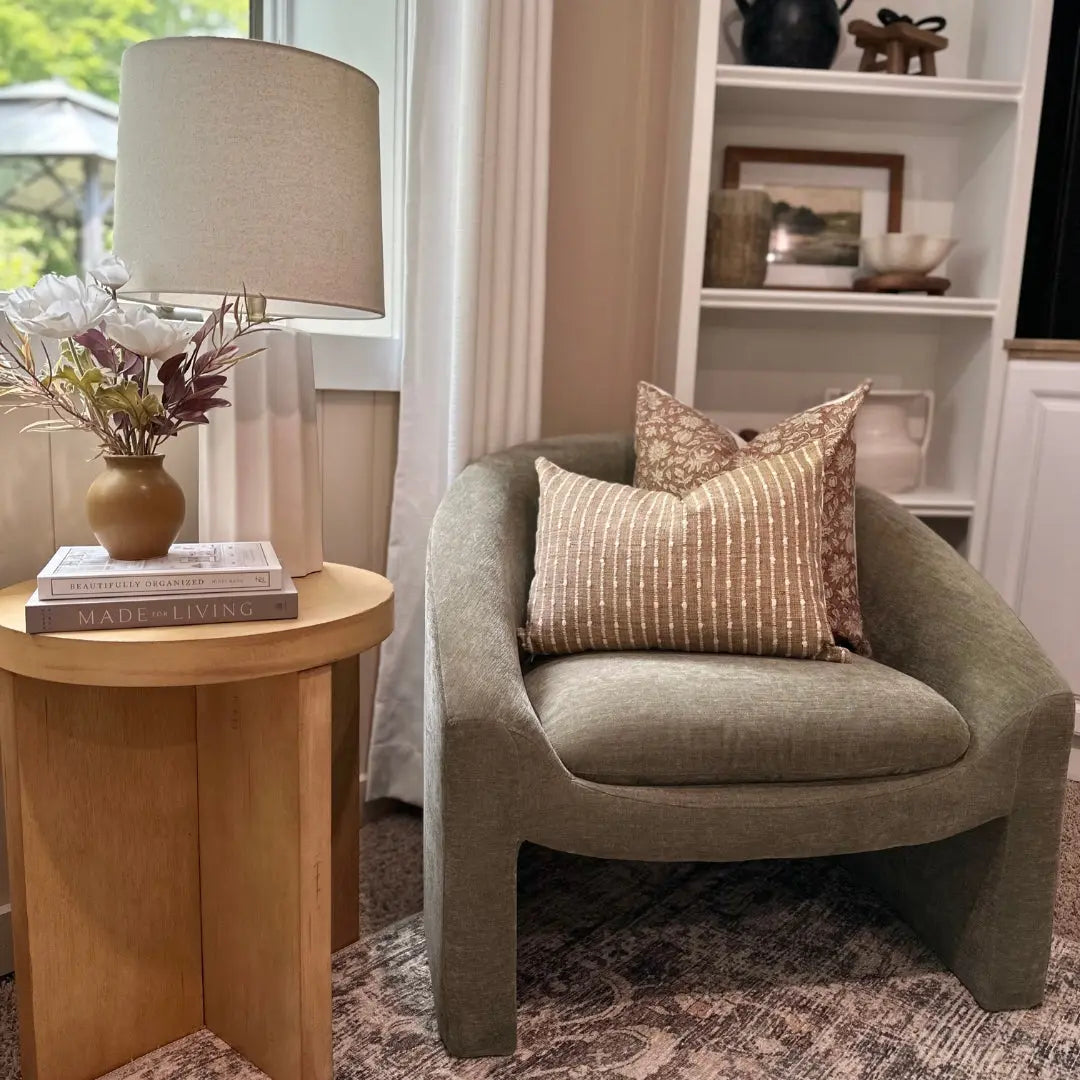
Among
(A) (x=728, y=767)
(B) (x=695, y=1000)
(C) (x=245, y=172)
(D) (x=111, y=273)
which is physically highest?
(C) (x=245, y=172)

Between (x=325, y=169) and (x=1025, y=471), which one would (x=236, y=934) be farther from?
(x=1025, y=471)

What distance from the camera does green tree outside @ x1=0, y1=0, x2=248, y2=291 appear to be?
158 cm

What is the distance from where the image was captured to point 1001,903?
140cm

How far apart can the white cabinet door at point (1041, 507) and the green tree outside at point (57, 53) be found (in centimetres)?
180

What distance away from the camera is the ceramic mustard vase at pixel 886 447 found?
2.20 metres

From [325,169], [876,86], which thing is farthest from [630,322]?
[325,169]

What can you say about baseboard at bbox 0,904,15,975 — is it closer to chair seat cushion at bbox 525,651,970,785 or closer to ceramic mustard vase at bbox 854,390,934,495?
chair seat cushion at bbox 525,651,970,785

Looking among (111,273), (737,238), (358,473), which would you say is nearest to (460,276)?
Answer: (358,473)

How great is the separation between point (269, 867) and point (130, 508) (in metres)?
0.48

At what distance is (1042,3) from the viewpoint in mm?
1981

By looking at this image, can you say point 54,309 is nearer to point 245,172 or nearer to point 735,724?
point 245,172

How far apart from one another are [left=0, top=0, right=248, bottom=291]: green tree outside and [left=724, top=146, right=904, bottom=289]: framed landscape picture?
125 cm

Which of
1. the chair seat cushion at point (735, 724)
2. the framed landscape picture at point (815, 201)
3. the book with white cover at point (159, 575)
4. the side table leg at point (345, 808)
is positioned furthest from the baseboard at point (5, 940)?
the framed landscape picture at point (815, 201)

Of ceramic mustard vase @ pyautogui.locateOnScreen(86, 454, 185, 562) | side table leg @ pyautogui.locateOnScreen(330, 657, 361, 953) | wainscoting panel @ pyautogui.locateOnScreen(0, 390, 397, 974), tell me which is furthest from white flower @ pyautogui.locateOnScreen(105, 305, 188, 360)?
side table leg @ pyautogui.locateOnScreen(330, 657, 361, 953)
